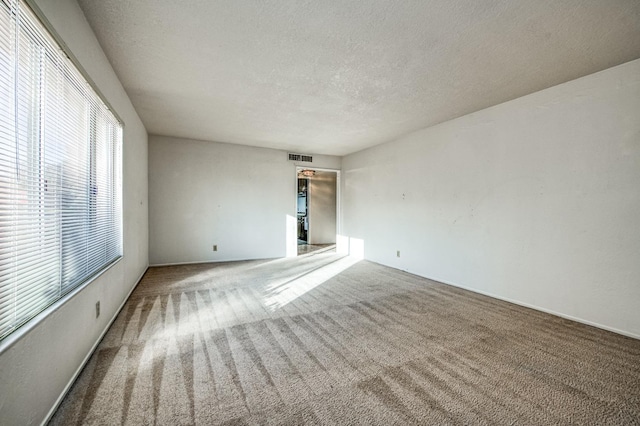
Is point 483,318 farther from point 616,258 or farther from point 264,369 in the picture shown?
point 264,369

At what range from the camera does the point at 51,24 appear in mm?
1503

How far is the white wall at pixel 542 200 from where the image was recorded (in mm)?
2590

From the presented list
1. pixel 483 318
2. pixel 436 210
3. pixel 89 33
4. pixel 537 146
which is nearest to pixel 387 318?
pixel 483 318

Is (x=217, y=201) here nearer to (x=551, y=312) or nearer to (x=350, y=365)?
(x=350, y=365)

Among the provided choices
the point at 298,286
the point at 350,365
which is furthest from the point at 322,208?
the point at 350,365

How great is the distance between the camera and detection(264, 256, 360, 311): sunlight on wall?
3365 millimetres

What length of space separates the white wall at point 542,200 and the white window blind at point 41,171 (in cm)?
436

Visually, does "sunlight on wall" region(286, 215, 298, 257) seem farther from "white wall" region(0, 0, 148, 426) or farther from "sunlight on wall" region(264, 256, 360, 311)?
"white wall" region(0, 0, 148, 426)

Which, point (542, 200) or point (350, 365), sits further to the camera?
point (542, 200)

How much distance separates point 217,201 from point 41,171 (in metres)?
4.25

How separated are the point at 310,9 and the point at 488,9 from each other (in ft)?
4.02

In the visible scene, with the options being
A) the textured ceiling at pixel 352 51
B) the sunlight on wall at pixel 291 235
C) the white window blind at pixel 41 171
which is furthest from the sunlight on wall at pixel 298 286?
the textured ceiling at pixel 352 51

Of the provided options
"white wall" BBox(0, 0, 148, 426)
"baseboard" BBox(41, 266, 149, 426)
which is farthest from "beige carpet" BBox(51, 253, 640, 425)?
"white wall" BBox(0, 0, 148, 426)

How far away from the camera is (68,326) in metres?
1.72
